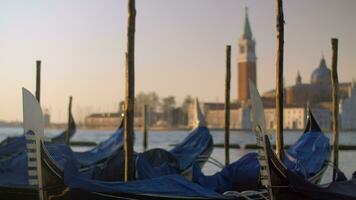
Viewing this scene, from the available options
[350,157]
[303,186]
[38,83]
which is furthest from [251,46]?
[303,186]

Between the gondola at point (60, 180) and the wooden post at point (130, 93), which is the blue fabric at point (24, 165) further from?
the gondola at point (60, 180)

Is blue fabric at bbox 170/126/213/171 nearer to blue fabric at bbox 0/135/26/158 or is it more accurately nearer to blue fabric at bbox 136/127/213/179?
blue fabric at bbox 136/127/213/179

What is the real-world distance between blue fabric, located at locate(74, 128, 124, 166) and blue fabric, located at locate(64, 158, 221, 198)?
3.90 m

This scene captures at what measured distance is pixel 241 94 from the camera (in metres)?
82.9

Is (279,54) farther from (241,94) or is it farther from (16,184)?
(241,94)

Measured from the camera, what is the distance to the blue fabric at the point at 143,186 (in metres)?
5.64

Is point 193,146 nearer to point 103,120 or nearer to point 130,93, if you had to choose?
point 130,93

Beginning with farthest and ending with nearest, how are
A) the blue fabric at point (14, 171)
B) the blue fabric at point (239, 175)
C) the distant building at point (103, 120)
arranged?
the distant building at point (103, 120)
the blue fabric at point (14, 171)
the blue fabric at point (239, 175)

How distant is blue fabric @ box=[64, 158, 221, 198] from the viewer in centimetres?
564

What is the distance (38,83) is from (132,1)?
20.6 feet

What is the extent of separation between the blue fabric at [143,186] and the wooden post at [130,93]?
106 centimetres

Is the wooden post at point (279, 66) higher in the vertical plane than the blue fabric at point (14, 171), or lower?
higher

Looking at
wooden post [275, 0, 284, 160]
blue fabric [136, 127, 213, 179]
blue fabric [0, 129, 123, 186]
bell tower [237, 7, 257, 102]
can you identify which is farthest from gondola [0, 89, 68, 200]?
bell tower [237, 7, 257, 102]

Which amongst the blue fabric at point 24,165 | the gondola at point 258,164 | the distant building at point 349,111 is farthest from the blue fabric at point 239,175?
the distant building at point 349,111
